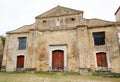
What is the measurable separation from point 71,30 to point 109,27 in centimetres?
432

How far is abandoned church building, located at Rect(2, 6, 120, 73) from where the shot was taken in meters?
15.1

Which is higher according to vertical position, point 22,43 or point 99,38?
point 99,38

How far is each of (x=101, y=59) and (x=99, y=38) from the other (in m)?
2.42

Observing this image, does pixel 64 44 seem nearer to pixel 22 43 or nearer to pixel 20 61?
pixel 22 43

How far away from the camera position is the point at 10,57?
17719mm

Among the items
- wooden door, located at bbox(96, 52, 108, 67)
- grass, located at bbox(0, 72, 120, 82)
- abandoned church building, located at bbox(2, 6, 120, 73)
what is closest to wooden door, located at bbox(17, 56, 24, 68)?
abandoned church building, located at bbox(2, 6, 120, 73)

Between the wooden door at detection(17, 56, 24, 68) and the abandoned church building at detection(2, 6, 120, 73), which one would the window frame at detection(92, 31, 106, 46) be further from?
the wooden door at detection(17, 56, 24, 68)

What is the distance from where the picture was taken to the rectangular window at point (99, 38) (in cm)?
1571

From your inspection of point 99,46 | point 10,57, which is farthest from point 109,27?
point 10,57

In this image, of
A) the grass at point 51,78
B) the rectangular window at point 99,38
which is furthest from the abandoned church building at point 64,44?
the grass at point 51,78

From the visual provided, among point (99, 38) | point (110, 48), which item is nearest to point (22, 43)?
point (99, 38)

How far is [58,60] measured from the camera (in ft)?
54.0

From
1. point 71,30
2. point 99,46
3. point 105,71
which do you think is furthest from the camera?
point 71,30

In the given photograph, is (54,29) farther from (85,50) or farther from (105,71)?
(105,71)
